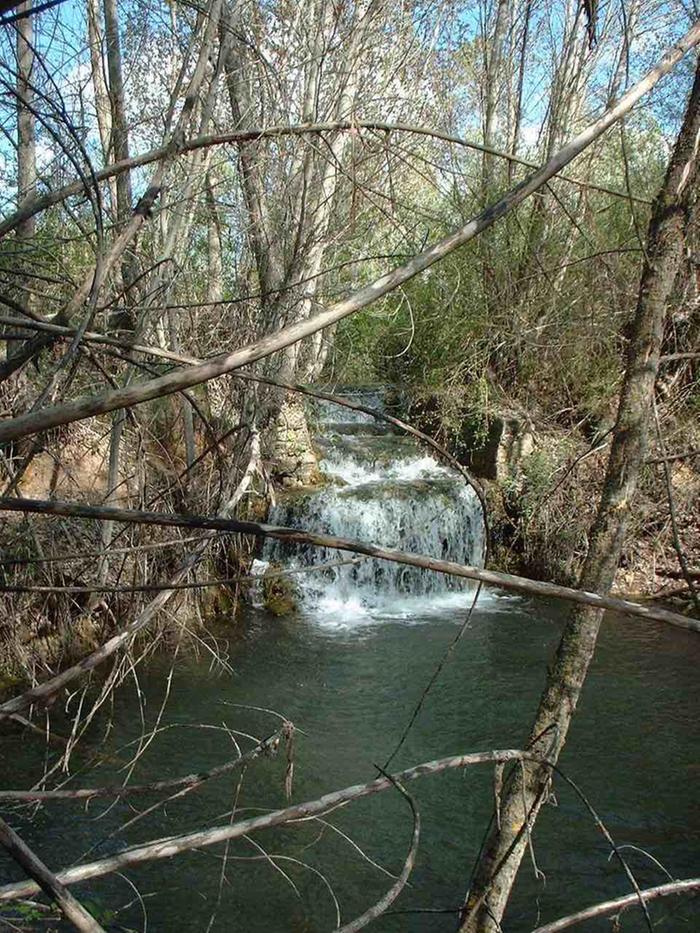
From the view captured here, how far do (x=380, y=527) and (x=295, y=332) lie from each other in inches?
360

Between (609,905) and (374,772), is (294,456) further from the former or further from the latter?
(609,905)

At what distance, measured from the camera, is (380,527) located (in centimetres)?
1015

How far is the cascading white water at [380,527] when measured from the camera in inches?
381

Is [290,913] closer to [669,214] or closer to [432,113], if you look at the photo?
[669,214]

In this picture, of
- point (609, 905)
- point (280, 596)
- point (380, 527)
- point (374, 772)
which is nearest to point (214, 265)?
point (280, 596)

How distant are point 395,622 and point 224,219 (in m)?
4.53

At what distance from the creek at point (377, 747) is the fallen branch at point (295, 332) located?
127cm

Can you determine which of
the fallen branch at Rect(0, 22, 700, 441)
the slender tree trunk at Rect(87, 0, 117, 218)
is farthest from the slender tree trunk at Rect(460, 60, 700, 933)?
the slender tree trunk at Rect(87, 0, 117, 218)

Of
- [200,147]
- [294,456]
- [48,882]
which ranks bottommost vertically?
[294,456]

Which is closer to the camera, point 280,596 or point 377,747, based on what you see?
point 377,747

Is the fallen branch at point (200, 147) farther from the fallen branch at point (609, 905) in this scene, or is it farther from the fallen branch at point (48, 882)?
the fallen branch at point (609, 905)

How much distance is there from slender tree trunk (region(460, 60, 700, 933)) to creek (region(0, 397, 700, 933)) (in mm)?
269

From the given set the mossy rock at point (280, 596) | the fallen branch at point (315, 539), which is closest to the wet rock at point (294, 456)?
the mossy rock at point (280, 596)

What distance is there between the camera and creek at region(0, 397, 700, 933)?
422 centimetres
